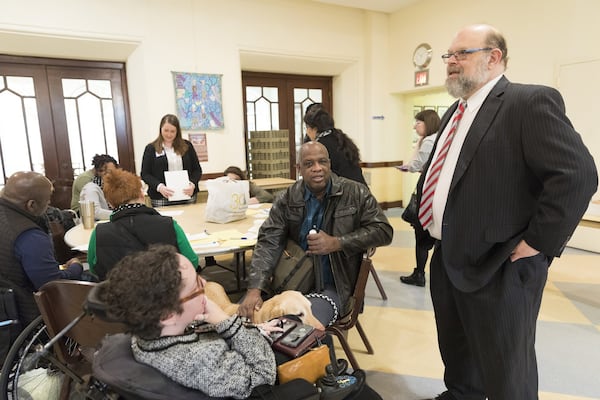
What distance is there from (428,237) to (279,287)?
31.2 inches

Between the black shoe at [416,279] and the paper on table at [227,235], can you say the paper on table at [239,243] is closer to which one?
the paper on table at [227,235]

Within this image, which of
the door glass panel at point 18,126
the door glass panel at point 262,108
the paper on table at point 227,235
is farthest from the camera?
→ the door glass panel at point 262,108

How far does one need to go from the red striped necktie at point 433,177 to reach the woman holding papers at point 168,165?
226 centimetres

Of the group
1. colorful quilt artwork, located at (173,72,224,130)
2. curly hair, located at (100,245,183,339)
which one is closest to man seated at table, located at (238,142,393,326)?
curly hair, located at (100,245,183,339)

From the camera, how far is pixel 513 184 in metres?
1.29

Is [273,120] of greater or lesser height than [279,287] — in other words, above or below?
above

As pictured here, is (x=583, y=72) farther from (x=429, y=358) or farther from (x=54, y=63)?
(x=54, y=63)

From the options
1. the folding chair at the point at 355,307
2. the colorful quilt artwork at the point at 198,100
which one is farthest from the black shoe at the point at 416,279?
the colorful quilt artwork at the point at 198,100

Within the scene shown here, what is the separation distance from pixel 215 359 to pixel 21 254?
1.25 meters

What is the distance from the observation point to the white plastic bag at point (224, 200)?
2682mm

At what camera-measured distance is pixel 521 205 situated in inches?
51.0

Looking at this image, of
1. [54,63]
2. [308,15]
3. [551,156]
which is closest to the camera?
[551,156]

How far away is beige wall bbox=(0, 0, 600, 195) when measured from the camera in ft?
13.4

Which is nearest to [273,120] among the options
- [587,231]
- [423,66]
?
[423,66]
